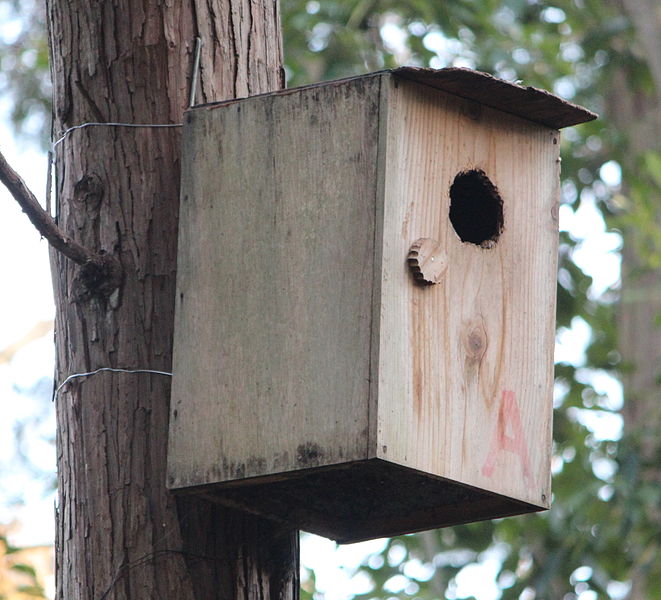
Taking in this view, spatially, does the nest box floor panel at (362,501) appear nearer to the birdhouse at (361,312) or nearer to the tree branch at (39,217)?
the birdhouse at (361,312)

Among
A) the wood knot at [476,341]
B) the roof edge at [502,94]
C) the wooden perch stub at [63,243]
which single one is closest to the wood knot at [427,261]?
the wood knot at [476,341]

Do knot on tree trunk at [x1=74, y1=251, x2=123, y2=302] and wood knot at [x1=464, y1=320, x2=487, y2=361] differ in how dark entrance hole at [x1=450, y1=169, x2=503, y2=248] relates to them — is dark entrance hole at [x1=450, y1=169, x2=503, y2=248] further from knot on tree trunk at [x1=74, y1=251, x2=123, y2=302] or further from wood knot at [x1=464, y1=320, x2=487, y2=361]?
knot on tree trunk at [x1=74, y1=251, x2=123, y2=302]

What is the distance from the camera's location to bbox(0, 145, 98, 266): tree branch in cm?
261

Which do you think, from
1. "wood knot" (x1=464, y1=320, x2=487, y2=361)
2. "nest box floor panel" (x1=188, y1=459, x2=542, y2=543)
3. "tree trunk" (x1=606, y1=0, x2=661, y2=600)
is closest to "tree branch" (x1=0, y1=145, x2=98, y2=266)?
"nest box floor panel" (x1=188, y1=459, x2=542, y2=543)

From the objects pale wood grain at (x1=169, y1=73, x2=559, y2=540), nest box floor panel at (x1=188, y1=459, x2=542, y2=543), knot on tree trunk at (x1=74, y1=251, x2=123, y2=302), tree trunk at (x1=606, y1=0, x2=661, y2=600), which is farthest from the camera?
tree trunk at (x1=606, y1=0, x2=661, y2=600)

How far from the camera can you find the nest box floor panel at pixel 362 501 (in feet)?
8.89

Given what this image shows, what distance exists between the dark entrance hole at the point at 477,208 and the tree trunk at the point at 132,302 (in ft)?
1.63

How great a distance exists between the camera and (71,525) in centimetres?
→ 283

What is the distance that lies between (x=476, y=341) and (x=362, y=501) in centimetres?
43

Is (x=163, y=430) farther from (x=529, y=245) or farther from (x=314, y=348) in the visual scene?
(x=529, y=245)

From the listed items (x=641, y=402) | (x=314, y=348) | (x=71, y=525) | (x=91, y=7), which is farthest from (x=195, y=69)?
(x=641, y=402)

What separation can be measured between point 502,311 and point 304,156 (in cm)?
52

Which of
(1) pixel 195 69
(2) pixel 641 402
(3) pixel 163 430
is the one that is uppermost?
(1) pixel 195 69

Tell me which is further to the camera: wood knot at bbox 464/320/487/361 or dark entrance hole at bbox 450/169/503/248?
dark entrance hole at bbox 450/169/503/248
